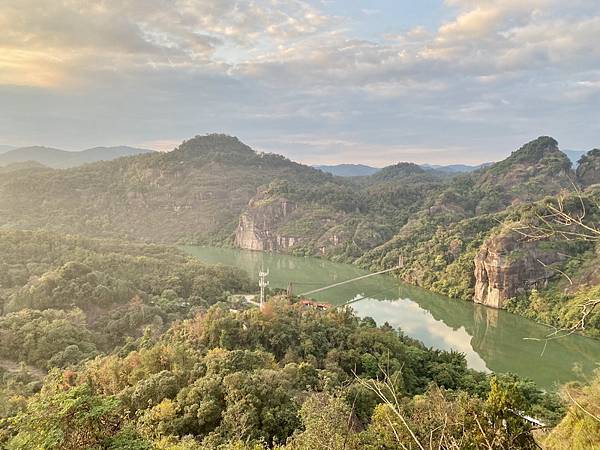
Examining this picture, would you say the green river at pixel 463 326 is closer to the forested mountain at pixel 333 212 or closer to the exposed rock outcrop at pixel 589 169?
the forested mountain at pixel 333 212

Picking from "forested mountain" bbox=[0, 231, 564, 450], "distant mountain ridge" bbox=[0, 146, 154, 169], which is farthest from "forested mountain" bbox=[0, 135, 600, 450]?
"distant mountain ridge" bbox=[0, 146, 154, 169]

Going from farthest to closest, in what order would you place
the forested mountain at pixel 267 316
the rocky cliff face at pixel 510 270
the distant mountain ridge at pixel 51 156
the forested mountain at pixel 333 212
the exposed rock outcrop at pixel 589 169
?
the distant mountain ridge at pixel 51 156 → the exposed rock outcrop at pixel 589 169 → the forested mountain at pixel 333 212 → the rocky cliff face at pixel 510 270 → the forested mountain at pixel 267 316

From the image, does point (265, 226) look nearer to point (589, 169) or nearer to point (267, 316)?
point (589, 169)

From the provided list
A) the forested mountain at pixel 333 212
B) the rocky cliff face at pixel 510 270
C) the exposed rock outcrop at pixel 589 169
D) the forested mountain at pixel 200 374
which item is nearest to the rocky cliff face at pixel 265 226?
the forested mountain at pixel 333 212

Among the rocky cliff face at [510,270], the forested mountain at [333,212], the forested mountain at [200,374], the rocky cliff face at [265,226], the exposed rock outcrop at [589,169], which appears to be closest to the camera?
the forested mountain at [200,374]

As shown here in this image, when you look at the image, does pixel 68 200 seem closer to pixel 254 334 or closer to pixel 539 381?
pixel 254 334

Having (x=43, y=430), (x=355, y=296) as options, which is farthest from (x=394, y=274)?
(x=43, y=430)

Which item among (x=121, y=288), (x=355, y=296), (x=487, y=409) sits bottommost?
(x=355, y=296)

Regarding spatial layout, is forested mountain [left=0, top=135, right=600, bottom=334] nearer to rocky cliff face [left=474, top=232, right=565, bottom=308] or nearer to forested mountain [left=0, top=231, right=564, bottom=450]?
rocky cliff face [left=474, top=232, right=565, bottom=308]
